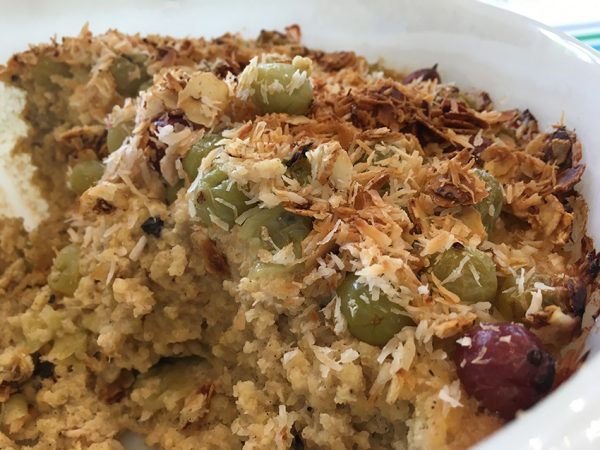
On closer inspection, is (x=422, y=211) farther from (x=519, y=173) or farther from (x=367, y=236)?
(x=519, y=173)

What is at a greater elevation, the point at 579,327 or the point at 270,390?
the point at 579,327

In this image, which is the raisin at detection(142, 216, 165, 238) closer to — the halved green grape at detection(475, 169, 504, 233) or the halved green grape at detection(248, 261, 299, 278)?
the halved green grape at detection(248, 261, 299, 278)

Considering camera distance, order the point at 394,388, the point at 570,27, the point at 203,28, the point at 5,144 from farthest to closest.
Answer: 1. the point at 570,27
2. the point at 203,28
3. the point at 5,144
4. the point at 394,388

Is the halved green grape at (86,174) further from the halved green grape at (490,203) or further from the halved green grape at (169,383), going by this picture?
the halved green grape at (490,203)

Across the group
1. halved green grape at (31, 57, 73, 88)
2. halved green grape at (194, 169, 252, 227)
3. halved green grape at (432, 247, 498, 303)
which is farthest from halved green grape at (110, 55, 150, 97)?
halved green grape at (432, 247, 498, 303)

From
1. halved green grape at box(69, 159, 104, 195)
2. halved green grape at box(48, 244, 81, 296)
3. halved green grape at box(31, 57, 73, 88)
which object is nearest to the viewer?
halved green grape at box(48, 244, 81, 296)

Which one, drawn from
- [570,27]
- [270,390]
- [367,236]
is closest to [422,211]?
[367,236]
